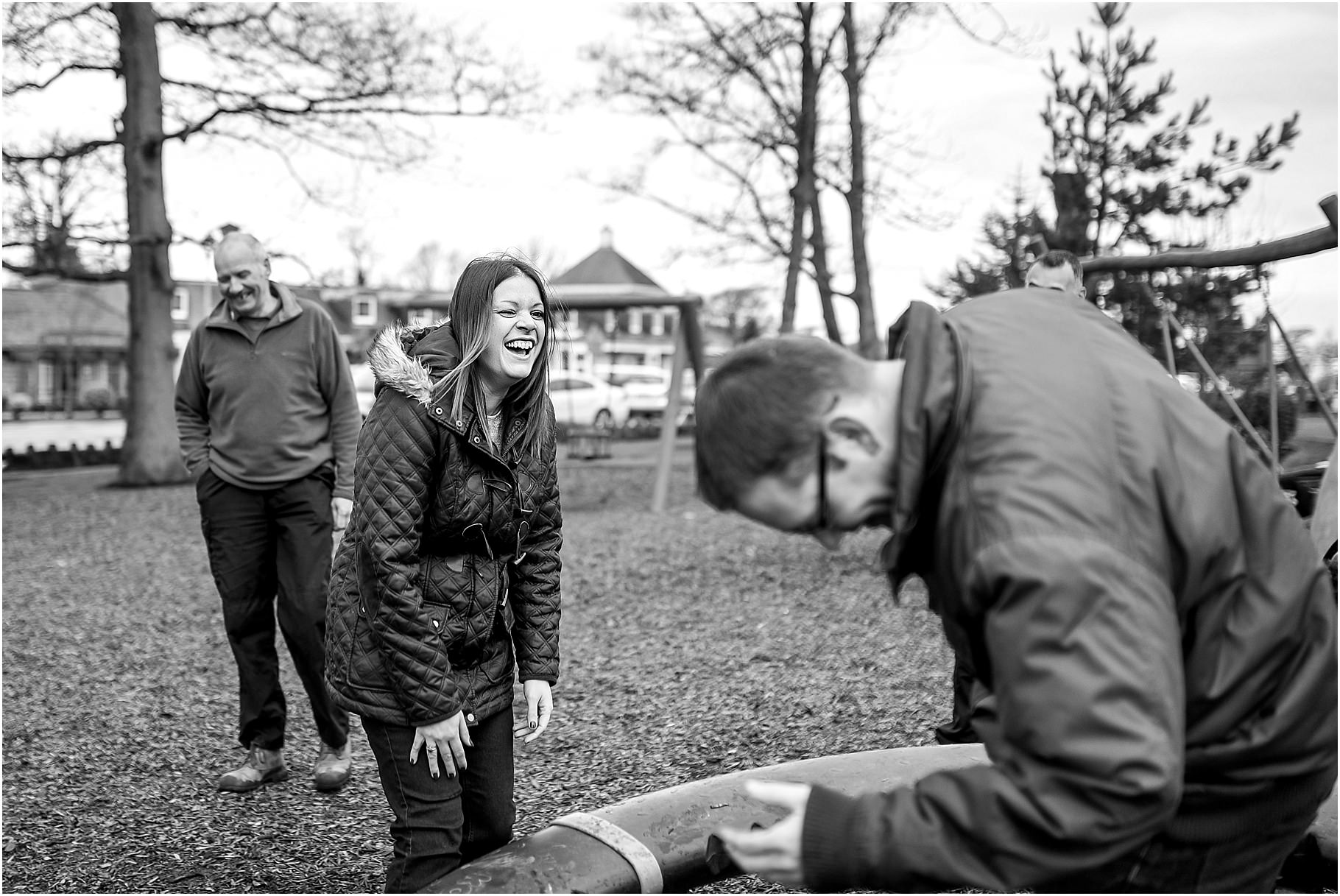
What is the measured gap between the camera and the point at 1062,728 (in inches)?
51.3

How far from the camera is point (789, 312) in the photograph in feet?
55.7

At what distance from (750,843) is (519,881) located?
102cm

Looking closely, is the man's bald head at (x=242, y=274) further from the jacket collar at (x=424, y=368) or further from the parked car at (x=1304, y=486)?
the parked car at (x=1304, y=486)

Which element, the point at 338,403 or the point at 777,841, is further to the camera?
the point at 338,403

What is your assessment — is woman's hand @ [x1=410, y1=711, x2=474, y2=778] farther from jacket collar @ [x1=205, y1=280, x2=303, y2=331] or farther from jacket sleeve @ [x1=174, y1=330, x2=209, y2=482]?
jacket collar @ [x1=205, y1=280, x2=303, y2=331]

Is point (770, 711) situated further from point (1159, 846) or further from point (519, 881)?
point (1159, 846)

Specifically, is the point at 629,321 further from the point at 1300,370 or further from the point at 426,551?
the point at 426,551

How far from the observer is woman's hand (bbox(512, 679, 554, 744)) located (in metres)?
2.79

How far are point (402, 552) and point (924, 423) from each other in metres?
1.34

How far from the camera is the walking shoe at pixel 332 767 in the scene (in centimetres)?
430

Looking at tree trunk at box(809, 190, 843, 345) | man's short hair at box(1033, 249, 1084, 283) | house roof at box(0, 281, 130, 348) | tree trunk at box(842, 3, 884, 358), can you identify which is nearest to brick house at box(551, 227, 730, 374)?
tree trunk at box(809, 190, 843, 345)

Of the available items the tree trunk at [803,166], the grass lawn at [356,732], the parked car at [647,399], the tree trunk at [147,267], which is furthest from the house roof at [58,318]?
the grass lawn at [356,732]

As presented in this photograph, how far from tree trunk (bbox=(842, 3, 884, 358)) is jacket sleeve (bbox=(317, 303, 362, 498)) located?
38.6 ft

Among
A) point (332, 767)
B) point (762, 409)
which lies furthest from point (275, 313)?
point (762, 409)
